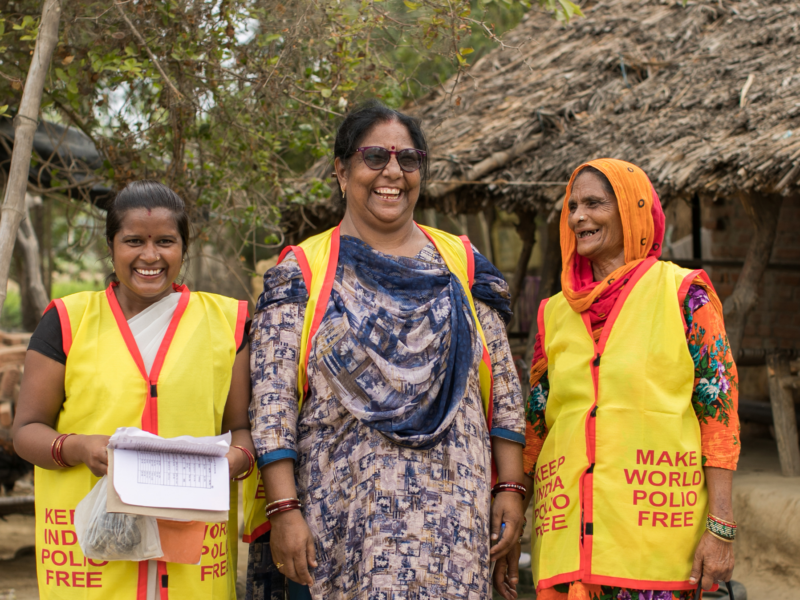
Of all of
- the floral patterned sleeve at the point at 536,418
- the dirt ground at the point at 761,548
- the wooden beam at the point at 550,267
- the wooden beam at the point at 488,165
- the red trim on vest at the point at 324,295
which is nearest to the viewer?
the red trim on vest at the point at 324,295

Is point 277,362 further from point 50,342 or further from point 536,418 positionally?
point 536,418

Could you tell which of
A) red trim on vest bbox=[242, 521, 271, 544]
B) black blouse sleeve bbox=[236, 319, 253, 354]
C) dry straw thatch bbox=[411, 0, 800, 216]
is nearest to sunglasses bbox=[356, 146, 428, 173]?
black blouse sleeve bbox=[236, 319, 253, 354]

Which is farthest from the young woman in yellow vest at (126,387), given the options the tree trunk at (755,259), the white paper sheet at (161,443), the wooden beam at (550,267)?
the wooden beam at (550,267)

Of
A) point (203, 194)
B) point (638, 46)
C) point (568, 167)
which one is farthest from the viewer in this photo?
point (638, 46)

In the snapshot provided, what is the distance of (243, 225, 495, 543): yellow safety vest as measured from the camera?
2.24 meters

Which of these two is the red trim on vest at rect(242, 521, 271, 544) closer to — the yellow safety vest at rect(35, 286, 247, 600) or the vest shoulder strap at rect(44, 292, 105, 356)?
the yellow safety vest at rect(35, 286, 247, 600)

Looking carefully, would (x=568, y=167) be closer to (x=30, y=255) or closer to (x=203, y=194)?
(x=203, y=194)

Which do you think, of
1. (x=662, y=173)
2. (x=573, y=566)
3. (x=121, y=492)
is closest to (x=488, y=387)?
(x=573, y=566)

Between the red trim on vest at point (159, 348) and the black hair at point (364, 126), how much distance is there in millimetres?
650

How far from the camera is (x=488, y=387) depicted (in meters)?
2.41

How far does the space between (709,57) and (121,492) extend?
5798mm

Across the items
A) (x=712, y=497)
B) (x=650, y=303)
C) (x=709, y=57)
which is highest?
(x=709, y=57)

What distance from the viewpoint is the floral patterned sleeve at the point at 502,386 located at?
2.38 metres

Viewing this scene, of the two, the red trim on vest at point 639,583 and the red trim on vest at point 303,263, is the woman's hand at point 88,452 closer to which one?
the red trim on vest at point 303,263
